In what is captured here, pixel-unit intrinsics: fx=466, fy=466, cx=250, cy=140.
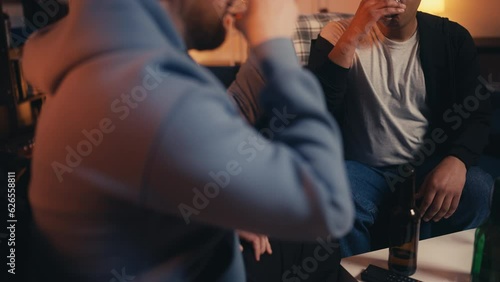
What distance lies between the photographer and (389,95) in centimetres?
139

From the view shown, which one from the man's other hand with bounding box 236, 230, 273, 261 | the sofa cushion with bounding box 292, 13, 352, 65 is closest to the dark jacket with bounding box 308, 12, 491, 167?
the sofa cushion with bounding box 292, 13, 352, 65

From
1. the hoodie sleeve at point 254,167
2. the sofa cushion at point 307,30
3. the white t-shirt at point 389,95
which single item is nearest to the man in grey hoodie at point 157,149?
the hoodie sleeve at point 254,167

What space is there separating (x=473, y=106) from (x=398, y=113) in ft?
0.72

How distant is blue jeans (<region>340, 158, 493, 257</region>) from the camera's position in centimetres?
125

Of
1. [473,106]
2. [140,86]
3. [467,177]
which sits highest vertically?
[140,86]

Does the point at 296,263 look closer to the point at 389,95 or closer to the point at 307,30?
the point at 389,95

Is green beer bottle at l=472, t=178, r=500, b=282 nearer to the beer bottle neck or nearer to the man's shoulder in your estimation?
the beer bottle neck

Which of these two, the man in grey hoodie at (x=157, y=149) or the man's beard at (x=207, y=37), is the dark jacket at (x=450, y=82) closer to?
the man's beard at (x=207, y=37)

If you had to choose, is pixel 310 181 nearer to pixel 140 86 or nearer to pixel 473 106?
pixel 140 86

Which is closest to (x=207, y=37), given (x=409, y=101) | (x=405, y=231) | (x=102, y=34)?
(x=102, y=34)

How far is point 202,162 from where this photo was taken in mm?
409

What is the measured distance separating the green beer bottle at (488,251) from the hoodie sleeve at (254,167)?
0.41 meters

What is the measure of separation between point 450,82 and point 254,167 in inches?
45.2

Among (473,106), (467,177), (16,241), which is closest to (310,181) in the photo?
(16,241)
